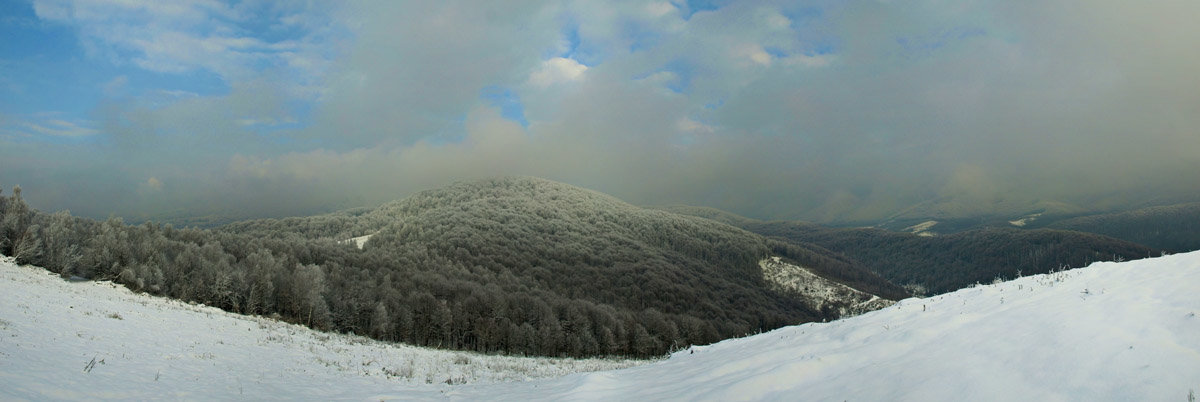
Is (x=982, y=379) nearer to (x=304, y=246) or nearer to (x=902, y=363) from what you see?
(x=902, y=363)

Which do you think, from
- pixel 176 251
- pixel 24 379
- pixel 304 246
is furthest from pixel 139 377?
pixel 304 246

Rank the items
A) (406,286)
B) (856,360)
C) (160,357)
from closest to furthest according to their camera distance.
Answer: (856,360), (160,357), (406,286)

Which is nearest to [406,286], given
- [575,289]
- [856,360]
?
[575,289]

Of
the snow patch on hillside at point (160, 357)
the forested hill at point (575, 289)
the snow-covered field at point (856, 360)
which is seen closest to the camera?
the snow-covered field at point (856, 360)

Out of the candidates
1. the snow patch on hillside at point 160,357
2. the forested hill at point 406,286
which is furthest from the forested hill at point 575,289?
the snow patch on hillside at point 160,357

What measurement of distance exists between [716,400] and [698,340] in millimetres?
93649

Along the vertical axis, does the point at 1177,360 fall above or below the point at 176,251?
below

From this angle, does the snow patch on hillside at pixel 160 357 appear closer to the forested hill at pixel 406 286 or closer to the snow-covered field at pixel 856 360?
the snow-covered field at pixel 856 360

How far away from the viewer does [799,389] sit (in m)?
7.64

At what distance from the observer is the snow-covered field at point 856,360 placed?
595 centimetres

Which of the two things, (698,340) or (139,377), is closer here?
(139,377)

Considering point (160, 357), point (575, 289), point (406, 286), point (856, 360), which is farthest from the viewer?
point (575, 289)

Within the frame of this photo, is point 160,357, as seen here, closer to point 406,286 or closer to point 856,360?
point 856,360

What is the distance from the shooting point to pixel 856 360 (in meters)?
8.43
